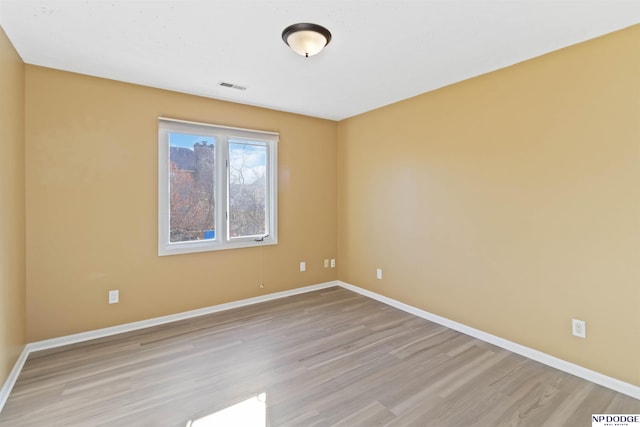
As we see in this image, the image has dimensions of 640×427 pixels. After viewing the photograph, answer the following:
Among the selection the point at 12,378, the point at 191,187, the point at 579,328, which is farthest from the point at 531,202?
the point at 12,378

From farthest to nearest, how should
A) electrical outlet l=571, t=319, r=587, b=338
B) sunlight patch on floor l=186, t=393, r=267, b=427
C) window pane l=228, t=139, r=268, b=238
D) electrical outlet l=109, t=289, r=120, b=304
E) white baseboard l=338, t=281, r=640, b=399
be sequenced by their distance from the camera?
window pane l=228, t=139, r=268, b=238, electrical outlet l=109, t=289, r=120, b=304, electrical outlet l=571, t=319, r=587, b=338, white baseboard l=338, t=281, r=640, b=399, sunlight patch on floor l=186, t=393, r=267, b=427

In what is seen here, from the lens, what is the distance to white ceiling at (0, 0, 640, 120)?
1895mm

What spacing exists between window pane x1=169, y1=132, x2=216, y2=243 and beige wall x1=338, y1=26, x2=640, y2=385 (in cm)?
216

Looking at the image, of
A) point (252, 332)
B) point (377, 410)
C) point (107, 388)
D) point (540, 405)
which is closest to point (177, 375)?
point (107, 388)

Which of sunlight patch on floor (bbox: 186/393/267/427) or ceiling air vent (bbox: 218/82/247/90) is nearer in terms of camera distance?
sunlight patch on floor (bbox: 186/393/267/427)

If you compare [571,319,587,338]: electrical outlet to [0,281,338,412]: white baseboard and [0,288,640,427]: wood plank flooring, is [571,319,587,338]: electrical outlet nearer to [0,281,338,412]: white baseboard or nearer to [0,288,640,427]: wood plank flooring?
[0,288,640,427]: wood plank flooring

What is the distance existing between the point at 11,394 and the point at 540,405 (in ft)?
11.5

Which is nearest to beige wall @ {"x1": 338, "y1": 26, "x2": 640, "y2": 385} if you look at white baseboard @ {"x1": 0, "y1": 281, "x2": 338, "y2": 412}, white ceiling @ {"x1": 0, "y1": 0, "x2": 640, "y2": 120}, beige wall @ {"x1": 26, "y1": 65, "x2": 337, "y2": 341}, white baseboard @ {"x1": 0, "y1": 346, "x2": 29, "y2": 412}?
white ceiling @ {"x1": 0, "y1": 0, "x2": 640, "y2": 120}

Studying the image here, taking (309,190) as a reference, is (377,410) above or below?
below

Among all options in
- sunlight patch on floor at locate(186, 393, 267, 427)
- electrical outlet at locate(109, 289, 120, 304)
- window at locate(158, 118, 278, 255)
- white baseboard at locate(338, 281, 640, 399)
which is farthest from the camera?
window at locate(158, 118, 278, 255)

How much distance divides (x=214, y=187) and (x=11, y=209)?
174 centimetres

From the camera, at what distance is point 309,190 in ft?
14.5

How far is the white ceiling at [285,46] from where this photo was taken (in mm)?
1895

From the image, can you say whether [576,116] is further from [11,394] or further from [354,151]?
[11,394]
